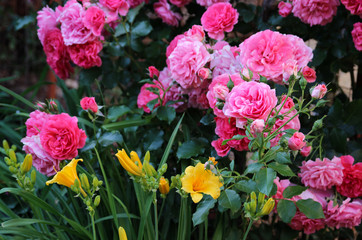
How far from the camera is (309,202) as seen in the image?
104 cm

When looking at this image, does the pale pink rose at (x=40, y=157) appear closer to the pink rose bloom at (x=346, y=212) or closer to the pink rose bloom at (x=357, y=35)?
the pink rose bloom at (x=346, y=212)

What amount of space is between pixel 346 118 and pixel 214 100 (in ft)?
1.75

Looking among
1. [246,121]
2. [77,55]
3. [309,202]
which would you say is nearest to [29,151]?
[77,55]

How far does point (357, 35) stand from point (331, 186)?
1.50 feet

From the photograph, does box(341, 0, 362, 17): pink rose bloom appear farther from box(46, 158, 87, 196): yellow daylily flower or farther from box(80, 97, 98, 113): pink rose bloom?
box(46, 158, 87, 196): yellow daylily flower

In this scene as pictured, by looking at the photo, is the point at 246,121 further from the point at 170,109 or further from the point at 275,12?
the point at 275,12

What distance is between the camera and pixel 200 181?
2.97 ft

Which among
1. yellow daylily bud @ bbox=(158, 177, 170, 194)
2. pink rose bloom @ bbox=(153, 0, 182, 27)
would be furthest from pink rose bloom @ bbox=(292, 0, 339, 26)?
yellow daylily bud @ bbox=(158, 177, 170, 194)

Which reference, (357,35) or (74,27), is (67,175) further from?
(357,35)

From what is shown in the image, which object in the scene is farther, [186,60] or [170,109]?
[170,109]

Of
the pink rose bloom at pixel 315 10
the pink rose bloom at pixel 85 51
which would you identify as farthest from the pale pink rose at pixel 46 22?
the pink rose bloom at pixel 315 10

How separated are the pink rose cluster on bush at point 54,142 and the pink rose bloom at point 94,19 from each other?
337 millimetres

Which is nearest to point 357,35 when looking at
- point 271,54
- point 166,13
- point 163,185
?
point 271,54

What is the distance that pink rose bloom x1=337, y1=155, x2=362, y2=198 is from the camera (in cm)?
118
